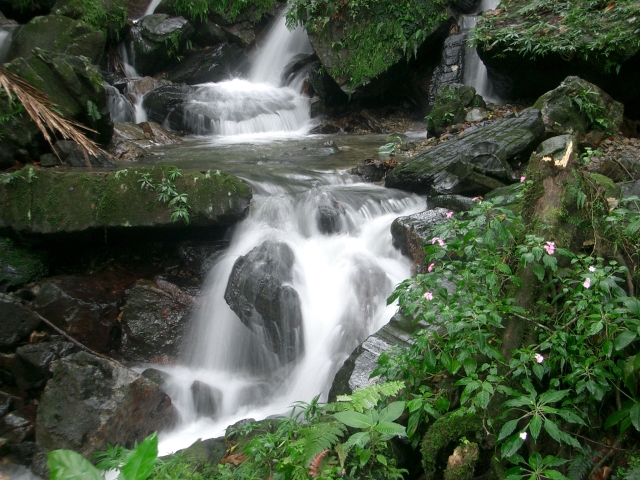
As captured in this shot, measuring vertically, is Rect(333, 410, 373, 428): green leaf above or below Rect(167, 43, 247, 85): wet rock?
below

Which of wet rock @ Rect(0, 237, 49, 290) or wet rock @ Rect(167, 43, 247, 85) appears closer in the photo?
wet rock @ Rect(0, 237, 49, 290)

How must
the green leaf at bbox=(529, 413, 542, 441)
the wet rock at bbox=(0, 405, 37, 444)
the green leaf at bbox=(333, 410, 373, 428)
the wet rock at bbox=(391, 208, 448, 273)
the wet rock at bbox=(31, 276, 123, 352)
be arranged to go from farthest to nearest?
the wet rock at bbox=(31, 276, 123, 352) → the wet rock at bbox=(391, 208, 448, 273) → the wet rock at bbox=(0, 405, 37, 444) → the green leaf at bbox=(333, 410, 373, 428) → the green leaf at bbox=(529, 413, 542, 441)

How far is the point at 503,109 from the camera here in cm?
977

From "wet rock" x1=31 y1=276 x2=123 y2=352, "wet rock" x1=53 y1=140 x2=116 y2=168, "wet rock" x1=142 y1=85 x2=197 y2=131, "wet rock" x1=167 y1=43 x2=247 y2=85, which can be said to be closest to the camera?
"wet rock" x1=31 y1=276 x2=123 y2=352

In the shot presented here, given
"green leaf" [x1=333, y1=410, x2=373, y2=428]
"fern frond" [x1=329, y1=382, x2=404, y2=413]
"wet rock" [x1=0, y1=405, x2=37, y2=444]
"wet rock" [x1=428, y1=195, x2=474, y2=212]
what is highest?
"green leaf" [x1=333, y1=410, x2=373, y2=428]

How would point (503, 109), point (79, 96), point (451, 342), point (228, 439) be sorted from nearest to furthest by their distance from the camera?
point (451, 342), point (228, 439), point (79, 96), point (503, 109)

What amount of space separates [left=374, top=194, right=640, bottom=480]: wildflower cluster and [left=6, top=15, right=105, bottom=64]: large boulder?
11.7 m

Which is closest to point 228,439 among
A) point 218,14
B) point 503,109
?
point 503,109

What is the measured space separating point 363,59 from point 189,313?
8.78 metres

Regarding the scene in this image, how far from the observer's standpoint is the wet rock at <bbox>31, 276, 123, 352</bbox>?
5.45 metres

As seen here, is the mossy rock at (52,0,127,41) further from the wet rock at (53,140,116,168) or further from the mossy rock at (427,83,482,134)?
the mossy rock at (427,83,482,134)

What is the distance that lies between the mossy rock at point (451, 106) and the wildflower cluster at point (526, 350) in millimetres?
6997

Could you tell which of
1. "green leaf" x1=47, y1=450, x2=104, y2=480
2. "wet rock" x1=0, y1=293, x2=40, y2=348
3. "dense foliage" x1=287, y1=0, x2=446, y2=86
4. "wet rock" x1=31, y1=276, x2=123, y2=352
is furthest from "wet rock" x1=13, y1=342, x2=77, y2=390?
"dense foliage" x1=287, y1=0, x2=446, y2=86

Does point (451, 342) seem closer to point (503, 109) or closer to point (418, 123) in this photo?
point (503, 109)
